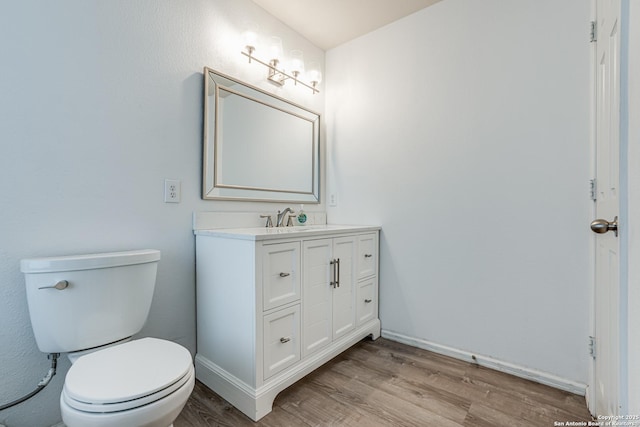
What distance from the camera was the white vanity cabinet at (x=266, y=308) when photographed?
1.37m

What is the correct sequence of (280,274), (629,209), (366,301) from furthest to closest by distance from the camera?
(366,301) < (280,274) < (629,209)

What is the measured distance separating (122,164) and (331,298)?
1.29 m

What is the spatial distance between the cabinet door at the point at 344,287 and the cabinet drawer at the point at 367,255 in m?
0.07

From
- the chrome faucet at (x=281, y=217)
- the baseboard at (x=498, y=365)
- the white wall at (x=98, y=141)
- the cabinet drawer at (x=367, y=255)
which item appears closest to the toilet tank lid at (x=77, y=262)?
the white wall at (x=98, y=141)

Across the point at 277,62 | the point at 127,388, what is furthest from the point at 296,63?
the point at 127,388

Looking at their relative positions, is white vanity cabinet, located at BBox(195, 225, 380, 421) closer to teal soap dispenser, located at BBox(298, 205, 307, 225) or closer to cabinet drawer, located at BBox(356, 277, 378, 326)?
cabinet drawer, located at BBox(356, 277, 378, 326)

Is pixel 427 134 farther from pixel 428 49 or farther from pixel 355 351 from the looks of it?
pixel 355 351

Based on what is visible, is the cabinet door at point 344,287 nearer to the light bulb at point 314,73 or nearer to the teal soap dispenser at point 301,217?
the teal soap dispenser at point 301,217

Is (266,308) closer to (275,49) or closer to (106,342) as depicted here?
(106,342)

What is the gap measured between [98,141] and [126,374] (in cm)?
100

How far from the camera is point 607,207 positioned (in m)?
1.03

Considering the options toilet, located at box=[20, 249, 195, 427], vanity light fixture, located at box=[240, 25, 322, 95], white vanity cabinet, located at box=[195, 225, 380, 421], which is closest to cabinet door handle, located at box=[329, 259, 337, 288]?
white vanity cabinet, located at box=[195, 225, 380, 421]

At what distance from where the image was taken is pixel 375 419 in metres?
1.33

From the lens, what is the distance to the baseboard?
1.54m
